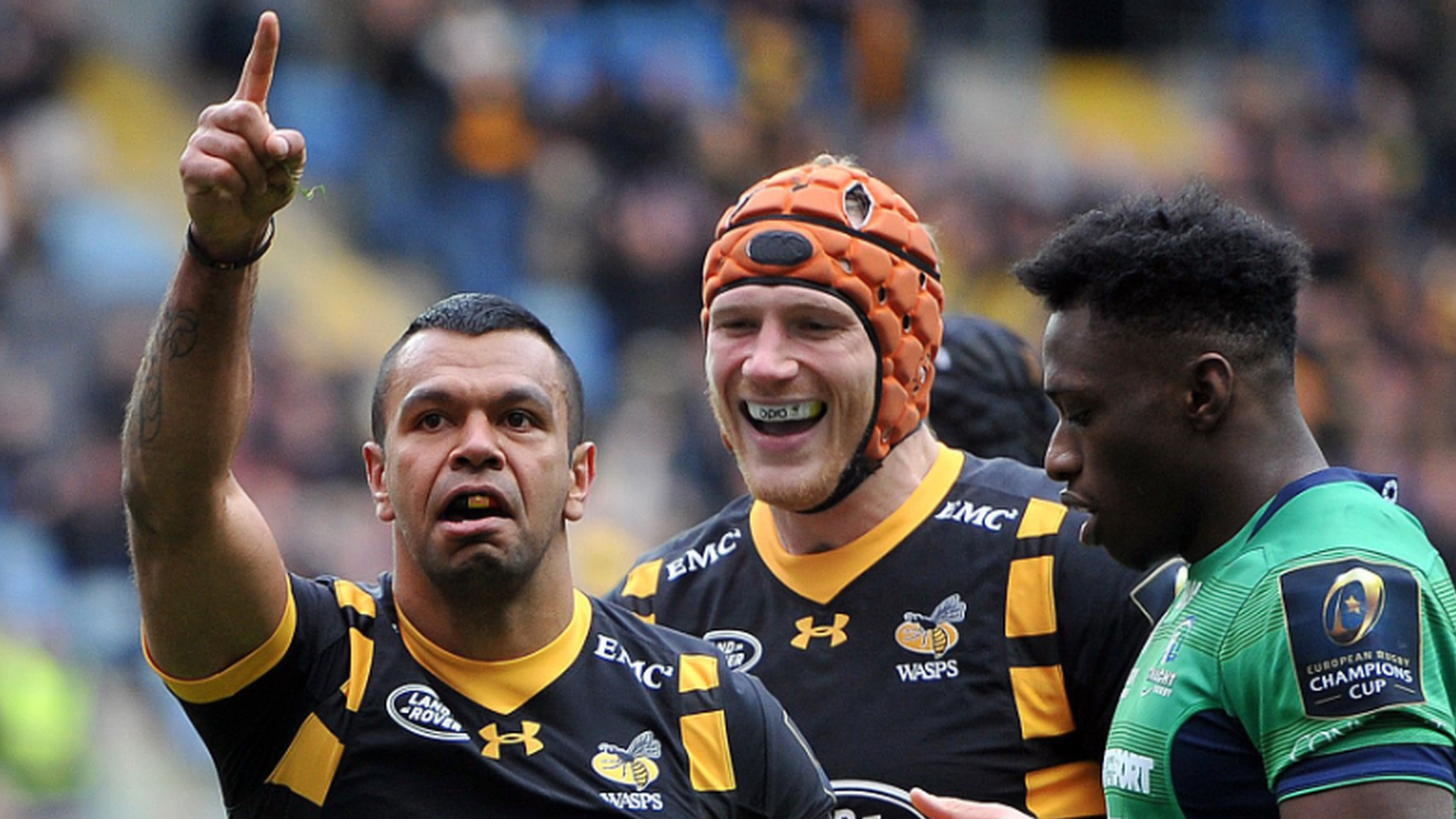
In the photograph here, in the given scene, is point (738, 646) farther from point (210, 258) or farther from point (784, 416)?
point (210, 258)

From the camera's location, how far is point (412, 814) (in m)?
3.70

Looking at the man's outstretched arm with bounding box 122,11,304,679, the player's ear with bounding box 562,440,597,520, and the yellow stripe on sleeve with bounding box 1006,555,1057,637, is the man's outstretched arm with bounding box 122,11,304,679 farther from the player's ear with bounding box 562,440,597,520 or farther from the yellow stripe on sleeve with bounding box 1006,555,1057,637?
the yellow stripe on sleeve with bounding box 1006,555,1057,637

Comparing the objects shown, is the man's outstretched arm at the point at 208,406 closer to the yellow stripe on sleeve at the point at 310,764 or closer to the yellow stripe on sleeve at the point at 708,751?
the yellow stripe on sleeve at the point at 310,764

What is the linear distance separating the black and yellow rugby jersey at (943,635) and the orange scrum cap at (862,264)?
0.23 meters

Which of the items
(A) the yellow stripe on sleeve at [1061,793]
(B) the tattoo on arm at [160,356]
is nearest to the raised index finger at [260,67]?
(B) the tattoo on arm at [160,356]

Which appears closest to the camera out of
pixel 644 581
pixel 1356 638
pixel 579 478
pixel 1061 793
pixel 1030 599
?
pixel 1356 638

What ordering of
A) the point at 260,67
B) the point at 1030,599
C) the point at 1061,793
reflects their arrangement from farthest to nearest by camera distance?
the point at 1030,599 → the point at 1061,793 → the point at 260,67

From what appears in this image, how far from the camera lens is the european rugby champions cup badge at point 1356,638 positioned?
305 centimetres

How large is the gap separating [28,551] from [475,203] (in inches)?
163

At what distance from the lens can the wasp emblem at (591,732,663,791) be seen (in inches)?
152

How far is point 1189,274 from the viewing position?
3.46m

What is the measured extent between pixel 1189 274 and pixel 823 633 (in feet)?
4.74

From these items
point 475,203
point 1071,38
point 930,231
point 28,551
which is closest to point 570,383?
point 930,231

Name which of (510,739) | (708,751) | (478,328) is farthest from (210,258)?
(708,751)
